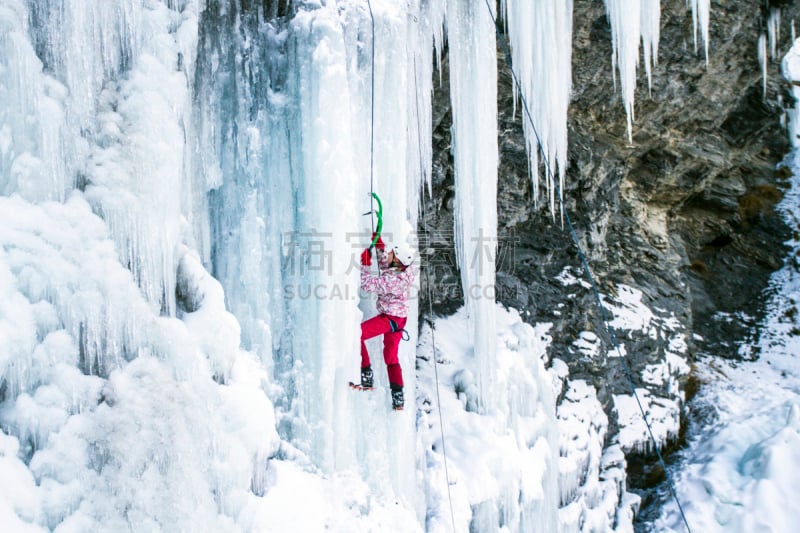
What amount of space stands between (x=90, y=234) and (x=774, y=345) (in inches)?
331

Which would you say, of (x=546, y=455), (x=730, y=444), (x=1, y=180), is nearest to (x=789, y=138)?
(x=730, y=444)

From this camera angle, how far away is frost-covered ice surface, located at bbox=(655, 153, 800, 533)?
5.92m

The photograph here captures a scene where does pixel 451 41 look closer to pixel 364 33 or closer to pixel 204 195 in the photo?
pixel 364 33

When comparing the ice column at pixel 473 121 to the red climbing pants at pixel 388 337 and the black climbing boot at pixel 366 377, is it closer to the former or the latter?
the red climbing pants at pixel 388 337

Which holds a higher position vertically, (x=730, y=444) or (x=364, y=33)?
(x=364, y=33)

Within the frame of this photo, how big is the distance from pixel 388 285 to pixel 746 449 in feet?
15.6

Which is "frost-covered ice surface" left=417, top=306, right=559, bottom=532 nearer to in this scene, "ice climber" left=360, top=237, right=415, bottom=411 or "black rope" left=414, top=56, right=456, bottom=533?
"black rope" left=414, top=56, right=456, bottom=533

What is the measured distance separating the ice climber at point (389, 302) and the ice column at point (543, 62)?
79.5 inches

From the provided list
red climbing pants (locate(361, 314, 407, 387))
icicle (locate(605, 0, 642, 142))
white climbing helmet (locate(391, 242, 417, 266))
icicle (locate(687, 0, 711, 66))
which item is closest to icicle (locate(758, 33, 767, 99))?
icicle (locate(687, 0, 711, 66))

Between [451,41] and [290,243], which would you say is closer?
[290,243]

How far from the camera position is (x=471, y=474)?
4.75 meters

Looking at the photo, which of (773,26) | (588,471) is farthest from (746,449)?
(773,26)

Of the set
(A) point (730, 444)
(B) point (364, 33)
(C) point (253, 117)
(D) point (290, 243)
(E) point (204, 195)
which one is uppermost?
(B) point (364, 33)

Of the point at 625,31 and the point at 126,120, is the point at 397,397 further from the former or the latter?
the point at 625,31
